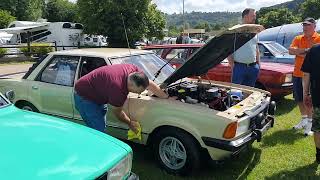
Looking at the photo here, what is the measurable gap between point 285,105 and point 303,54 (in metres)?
2.96

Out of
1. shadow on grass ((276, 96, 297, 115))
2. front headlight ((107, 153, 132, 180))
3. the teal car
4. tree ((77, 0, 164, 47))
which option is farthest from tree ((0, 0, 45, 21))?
front headlight ((107, 153, 132, 180))

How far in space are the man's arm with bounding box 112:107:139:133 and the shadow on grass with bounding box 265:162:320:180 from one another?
5.80ft

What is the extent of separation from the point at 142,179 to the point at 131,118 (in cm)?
79

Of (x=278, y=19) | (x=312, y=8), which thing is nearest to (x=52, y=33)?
(x=312, y=8)

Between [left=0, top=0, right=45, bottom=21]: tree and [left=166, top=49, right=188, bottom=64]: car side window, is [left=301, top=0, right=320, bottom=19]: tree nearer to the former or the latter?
[left=0, top=0, right=45, bottom=21]: tree

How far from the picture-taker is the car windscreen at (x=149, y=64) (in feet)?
18.6

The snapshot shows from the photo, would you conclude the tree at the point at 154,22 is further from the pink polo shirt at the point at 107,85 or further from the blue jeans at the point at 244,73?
the pink polo shirt at the point at 107,85

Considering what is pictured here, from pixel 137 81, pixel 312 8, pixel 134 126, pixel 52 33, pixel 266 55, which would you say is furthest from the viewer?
pixel 312 8

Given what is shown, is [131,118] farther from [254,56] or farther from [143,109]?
[254,56]

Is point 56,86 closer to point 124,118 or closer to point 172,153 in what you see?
point 124,118

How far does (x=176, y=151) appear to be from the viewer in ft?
15.6

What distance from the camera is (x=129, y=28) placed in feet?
89.8

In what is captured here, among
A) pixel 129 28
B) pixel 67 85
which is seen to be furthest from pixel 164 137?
pixel 129 28

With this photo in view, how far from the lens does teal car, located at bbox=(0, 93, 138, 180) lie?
2520mm
